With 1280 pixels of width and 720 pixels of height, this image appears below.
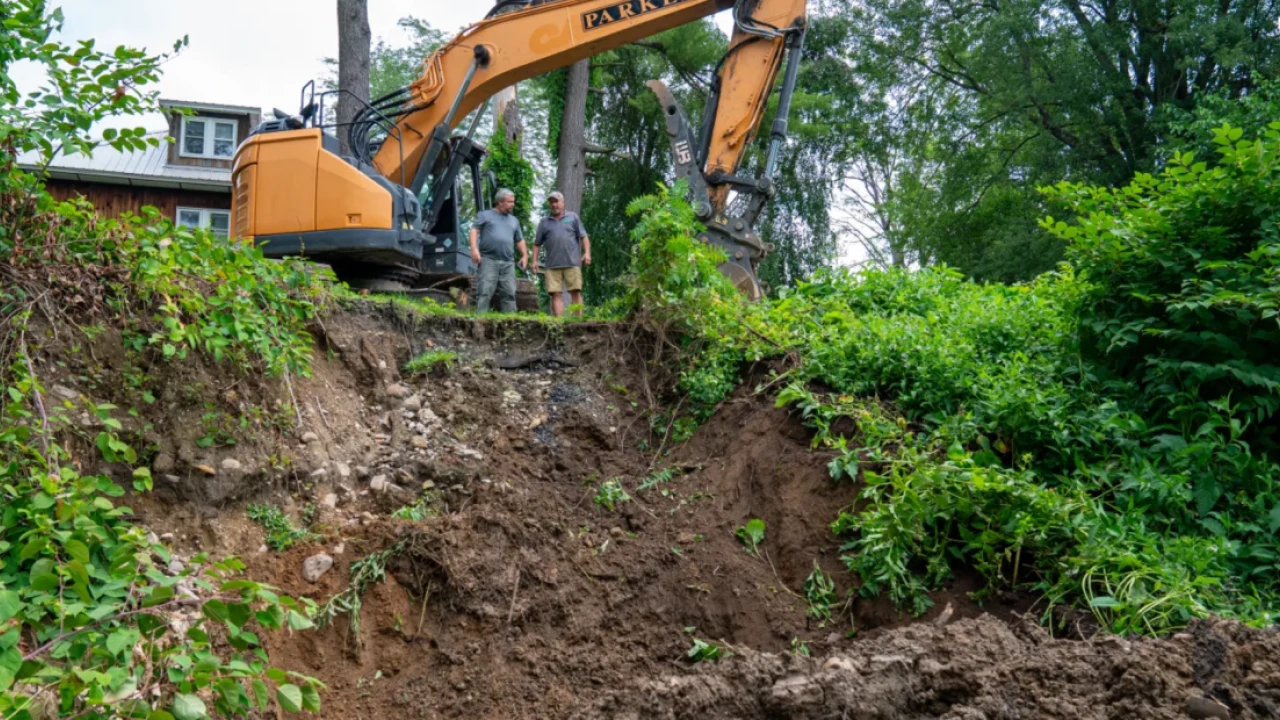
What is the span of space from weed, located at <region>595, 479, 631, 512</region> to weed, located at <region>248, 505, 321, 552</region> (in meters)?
1.52

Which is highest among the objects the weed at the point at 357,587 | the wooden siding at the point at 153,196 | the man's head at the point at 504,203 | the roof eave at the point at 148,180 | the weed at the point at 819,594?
the roof eave at the point at 148,180

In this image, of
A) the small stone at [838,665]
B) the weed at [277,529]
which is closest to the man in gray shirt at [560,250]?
the weed at [277,529]

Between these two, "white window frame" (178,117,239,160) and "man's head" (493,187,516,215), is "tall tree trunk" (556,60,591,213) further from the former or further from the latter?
"white window frame" (178,117,239,160)

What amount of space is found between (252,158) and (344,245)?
3.65 ft

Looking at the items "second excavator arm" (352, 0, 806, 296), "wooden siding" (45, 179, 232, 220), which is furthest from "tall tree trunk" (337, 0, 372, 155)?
"wooden siding" (45, 179, 232, 220)

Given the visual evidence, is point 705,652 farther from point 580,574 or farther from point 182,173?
point 182,173

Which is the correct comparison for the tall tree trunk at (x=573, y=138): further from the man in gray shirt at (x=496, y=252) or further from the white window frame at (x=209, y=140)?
the white window frame at (x=209, y=140)

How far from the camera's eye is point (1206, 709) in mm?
3107

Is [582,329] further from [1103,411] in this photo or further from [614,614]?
[1103,411]

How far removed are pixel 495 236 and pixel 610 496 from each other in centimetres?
397

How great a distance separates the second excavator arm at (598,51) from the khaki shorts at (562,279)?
145 cm

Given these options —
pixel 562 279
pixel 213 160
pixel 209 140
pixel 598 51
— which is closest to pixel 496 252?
pixel 562 279

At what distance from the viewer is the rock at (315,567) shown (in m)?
4.56

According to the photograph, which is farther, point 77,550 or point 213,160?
point 213,160
